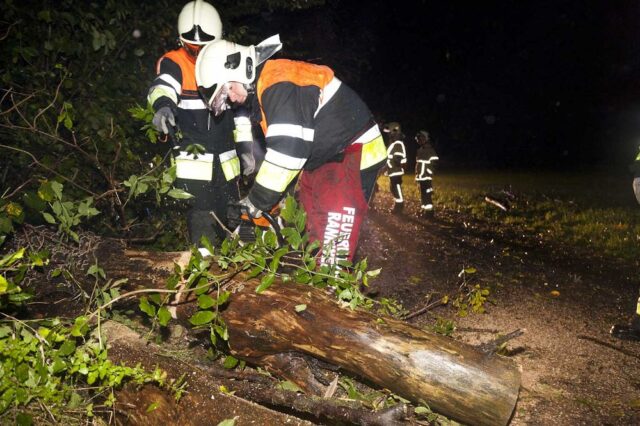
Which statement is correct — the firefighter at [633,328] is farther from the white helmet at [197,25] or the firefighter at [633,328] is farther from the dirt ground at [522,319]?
the white helmet at [197,25]

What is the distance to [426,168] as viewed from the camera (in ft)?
28.3

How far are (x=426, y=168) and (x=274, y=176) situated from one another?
6.29 m

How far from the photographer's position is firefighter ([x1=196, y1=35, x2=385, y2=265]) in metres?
2.79

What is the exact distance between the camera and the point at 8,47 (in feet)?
11.0

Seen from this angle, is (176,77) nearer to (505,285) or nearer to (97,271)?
(97,271)

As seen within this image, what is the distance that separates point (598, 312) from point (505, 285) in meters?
0.90

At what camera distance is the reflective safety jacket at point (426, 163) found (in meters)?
8.63

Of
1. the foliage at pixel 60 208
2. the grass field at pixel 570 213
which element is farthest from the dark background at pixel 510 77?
the foliage at pixel 60 208

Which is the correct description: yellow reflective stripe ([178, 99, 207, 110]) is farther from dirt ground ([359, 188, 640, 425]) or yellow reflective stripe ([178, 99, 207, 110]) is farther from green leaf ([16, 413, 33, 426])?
green leaf ([16, 413, 33, 426])

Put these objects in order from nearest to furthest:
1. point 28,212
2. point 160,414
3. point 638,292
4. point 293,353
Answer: point 160,414, point 293,353, point 28,212, point 638,292

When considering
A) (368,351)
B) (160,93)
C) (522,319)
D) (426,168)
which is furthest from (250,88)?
(426,168)

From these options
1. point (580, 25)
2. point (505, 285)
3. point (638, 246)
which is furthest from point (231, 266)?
point (580, 25)

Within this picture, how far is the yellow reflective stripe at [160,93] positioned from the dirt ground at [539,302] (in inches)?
81.9

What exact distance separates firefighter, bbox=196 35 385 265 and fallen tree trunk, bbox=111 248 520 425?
0.55 metres
